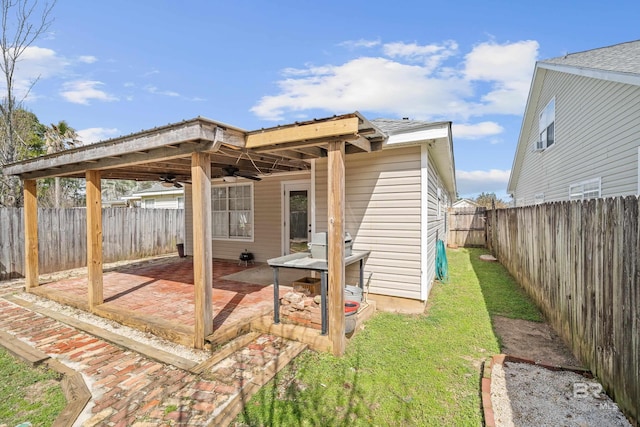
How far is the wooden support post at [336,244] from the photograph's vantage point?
3.33 meters

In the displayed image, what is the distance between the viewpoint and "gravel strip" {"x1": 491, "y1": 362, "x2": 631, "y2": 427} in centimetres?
227

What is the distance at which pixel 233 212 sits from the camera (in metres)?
8.72

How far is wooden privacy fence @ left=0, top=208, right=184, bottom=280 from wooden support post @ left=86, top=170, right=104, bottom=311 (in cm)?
444

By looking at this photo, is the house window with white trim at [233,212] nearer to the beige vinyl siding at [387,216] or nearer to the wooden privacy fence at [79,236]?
the wooden privacy fence at [79,236]

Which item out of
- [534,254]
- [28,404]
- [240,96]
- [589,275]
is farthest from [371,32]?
[28,404]

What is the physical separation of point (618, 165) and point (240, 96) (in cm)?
1162

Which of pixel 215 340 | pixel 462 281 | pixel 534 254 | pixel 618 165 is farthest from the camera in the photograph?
pixel 462 281

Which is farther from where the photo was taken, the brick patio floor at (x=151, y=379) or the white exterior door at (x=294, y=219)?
the white exterior door at (x=294, y=219)

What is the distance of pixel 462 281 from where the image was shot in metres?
7.07

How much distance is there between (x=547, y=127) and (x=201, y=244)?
1123 cm

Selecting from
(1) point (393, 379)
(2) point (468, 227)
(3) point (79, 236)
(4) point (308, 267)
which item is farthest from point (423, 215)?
(2) point (468, 227)

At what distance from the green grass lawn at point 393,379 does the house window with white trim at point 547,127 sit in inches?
281

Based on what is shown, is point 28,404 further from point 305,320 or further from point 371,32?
point 371,32

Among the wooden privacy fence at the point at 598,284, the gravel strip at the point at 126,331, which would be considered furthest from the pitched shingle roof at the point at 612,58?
the gravel strip at the point at 126,331
